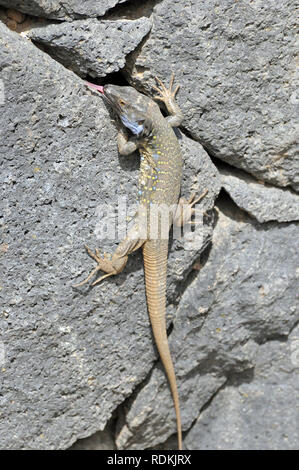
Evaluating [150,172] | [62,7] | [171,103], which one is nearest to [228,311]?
[150,172]

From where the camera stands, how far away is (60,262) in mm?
2014

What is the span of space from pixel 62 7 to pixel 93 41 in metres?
0.19

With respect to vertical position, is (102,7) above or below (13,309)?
above

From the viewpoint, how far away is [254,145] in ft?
7.30

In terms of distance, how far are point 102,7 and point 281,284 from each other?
1.70 meters

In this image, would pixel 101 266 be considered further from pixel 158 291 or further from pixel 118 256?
pixel 158 291

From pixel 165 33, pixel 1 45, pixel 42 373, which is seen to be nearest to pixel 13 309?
pixel 42 373

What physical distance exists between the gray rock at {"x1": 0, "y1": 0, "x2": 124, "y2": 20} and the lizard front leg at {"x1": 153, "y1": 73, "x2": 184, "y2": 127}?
0.40 m

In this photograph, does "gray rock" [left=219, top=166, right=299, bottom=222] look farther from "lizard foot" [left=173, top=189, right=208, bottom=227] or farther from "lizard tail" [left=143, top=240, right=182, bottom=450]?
"lizard tail" [left=143, top=240, right=182, bottom=450]

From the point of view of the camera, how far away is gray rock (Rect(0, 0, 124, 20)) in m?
1.78

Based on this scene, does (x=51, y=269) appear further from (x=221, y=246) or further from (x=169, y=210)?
(x=221, y=246)

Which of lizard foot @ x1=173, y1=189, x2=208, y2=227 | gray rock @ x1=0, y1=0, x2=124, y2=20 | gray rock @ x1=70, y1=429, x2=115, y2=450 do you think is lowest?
gray rock @ x1=70, y1=429, x2=115, y2=450

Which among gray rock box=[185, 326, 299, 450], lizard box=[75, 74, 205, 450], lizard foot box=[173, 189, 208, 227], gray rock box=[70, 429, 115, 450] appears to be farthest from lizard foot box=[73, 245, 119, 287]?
gray rock box=[70, 429, 115, 450]

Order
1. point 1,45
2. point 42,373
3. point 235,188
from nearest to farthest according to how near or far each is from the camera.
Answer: point 1,45 < point 42,373 < point 235,188
